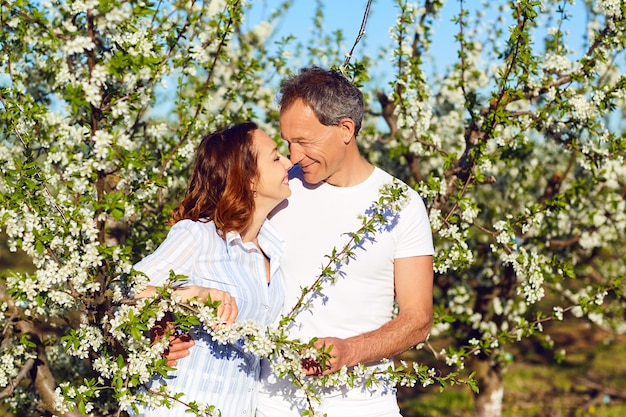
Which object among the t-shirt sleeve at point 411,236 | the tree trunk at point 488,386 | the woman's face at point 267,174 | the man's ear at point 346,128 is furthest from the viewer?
the tree trunk at point 488,386

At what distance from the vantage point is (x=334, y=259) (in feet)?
10.9

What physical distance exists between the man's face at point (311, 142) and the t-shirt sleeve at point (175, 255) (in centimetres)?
70

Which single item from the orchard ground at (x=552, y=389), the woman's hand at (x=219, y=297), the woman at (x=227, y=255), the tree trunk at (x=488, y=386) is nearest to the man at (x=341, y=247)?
the woman at (x=227, y=255)

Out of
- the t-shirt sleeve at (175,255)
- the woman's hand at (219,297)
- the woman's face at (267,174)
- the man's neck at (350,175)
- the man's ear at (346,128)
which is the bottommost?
the woman's hand at (219,297)

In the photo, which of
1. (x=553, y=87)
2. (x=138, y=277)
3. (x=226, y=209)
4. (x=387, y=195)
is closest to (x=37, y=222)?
(x=138, y=277)

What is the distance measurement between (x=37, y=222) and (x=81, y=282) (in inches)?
12.5

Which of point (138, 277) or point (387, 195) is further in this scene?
point (387, 195)

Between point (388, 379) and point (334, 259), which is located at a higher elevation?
point (334, 259)

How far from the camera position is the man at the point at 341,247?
3.43 m

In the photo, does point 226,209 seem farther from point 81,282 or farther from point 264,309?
point 81,282

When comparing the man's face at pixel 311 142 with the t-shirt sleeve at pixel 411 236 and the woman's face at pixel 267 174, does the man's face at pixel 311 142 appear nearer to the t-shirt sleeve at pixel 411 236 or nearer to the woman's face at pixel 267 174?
the woman's face at pixel 267 174

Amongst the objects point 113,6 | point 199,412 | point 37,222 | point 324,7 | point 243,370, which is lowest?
point 199,412

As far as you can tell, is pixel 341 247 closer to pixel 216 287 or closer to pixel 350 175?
pixel 350 175

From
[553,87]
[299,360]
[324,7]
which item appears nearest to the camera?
[299,360]
